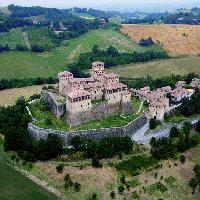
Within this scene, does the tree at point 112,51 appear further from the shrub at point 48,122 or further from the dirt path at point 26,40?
the shrub at point 48,122

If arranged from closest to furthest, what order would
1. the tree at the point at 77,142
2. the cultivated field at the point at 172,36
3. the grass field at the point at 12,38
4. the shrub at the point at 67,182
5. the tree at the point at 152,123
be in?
the shrub at the point at 67,182 → the tree at the point at 77,142 → the tree at the point at 152,123 → the grass field at the point at 12,38 → the cultivated field at the point at 172,36

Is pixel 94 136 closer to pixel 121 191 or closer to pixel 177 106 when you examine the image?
pixel 121 191

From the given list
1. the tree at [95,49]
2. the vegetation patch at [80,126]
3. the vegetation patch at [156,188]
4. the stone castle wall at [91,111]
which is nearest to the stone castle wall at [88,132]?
the vegetation patch at [80,126]

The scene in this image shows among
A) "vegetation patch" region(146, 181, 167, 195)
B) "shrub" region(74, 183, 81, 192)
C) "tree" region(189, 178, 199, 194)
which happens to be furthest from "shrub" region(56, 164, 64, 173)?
"tree" region(189, 178, 199, 194)

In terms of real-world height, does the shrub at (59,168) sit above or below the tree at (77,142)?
below

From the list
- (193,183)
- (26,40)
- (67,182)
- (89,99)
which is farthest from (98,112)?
(26,40)

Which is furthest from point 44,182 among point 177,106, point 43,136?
point 177,106
